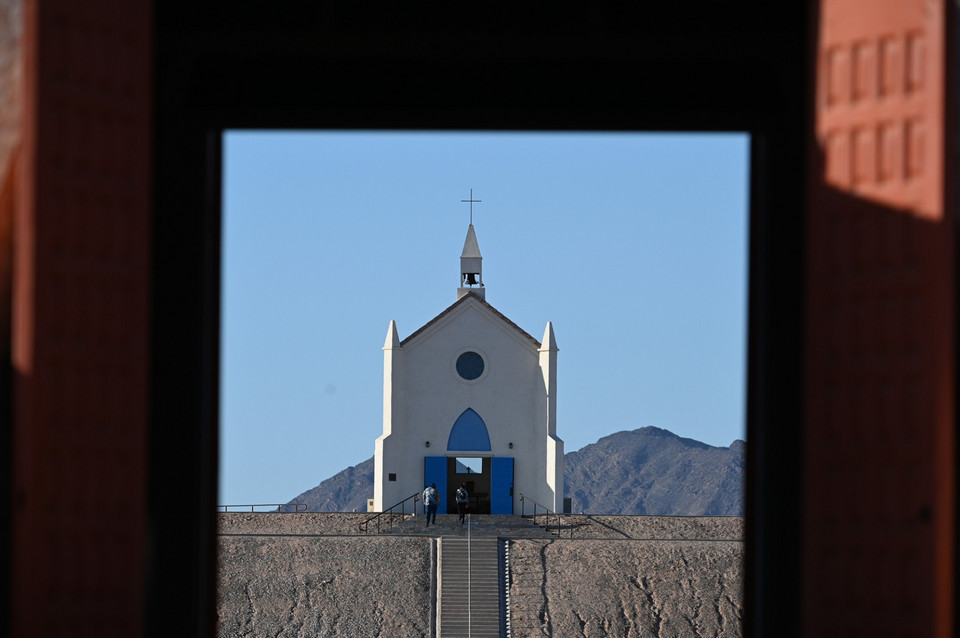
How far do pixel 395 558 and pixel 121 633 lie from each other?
30221 mm

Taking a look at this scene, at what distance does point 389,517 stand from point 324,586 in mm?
7476

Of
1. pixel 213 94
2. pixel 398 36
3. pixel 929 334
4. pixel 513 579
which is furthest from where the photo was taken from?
pixel 513 579

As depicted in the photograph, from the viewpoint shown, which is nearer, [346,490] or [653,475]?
[653,475]

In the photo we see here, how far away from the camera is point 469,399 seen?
163ft

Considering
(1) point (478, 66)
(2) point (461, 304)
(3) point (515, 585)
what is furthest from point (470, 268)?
(1) point (478, 66)

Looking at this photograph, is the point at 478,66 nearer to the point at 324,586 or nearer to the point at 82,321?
the point at 82,321

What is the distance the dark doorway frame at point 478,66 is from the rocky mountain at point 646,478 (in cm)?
14740

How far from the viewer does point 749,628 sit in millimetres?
12680

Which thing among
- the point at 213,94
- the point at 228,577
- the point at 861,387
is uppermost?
the point at 213,94

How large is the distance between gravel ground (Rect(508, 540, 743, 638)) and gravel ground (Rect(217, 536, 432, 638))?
2.48m

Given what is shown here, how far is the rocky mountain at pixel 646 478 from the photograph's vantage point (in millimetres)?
162250

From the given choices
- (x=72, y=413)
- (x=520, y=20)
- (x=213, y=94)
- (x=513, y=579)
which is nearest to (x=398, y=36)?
(x=520, y=20)

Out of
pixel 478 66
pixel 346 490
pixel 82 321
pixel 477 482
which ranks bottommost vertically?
pixel 346 490

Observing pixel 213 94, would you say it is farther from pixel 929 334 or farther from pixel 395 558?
pixel 395 558
